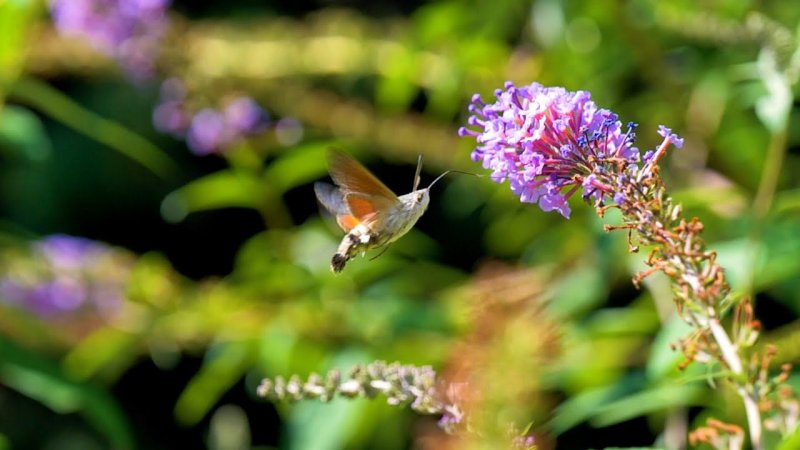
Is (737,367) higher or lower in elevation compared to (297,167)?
higher

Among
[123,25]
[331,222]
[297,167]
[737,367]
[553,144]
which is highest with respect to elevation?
[553,144]

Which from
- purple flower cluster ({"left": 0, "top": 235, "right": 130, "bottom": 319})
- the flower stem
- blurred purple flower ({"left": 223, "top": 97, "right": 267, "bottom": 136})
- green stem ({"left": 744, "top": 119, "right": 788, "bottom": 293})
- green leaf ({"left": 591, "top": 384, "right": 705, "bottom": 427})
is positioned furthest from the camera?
purple flower cluster ({"left": 0, "top": 235, "right": 130, "bottom": 319})

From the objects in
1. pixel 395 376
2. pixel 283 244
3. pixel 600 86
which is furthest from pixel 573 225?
pixel 395 376

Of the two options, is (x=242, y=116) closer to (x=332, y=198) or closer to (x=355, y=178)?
(x=332, y=198)

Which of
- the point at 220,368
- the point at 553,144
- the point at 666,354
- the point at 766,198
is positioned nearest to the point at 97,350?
the point at 220,368

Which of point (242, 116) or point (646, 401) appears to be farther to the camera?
point (242, 116)

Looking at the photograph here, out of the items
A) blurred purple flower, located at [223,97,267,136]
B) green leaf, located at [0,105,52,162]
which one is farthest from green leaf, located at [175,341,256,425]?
green leaf, located at [0,105,52,162]

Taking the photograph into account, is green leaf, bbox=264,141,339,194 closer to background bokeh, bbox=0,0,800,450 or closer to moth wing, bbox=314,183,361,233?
background bokeh, bbox=0,0,800,450
